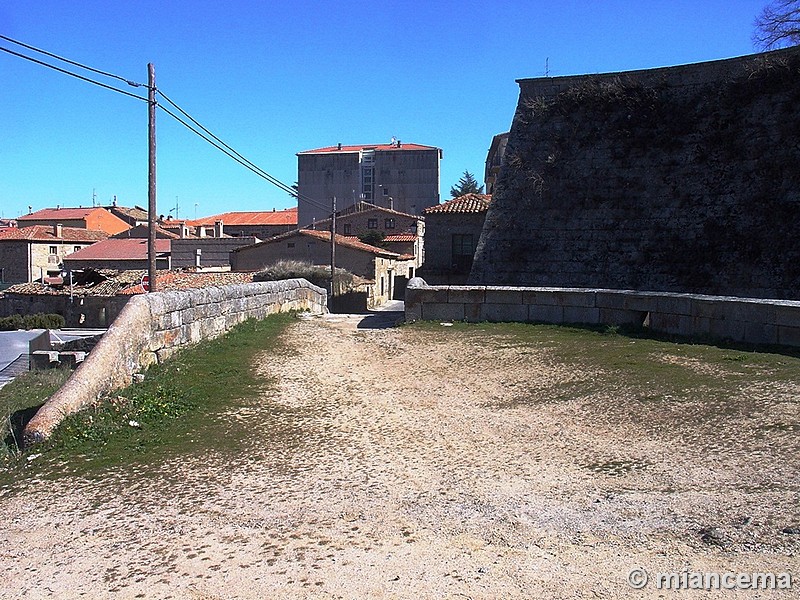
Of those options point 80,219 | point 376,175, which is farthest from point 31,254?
point 376,175

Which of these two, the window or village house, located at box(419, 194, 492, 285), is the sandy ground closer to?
the window

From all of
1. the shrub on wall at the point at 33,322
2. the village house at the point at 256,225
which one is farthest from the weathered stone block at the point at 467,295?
the village house at the point at 256,225

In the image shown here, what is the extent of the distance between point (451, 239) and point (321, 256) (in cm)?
1336

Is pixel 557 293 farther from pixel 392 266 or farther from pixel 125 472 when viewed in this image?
pixel 392 266

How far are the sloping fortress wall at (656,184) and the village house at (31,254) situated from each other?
4119 centimetres

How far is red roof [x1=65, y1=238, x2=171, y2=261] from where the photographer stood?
46.6 meters

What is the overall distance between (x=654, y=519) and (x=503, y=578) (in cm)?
107

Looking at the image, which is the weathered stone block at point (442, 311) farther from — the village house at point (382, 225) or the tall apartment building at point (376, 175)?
the tall apartment building at point (376, 175)

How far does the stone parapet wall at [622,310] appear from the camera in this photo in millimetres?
8695

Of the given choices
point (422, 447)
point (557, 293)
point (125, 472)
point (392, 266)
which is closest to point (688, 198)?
point (557, 293)

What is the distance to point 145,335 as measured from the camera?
305 inches

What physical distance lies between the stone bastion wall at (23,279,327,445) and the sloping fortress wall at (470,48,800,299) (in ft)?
27.6

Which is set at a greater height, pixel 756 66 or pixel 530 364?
pixel 756 66

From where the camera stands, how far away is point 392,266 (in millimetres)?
40906
